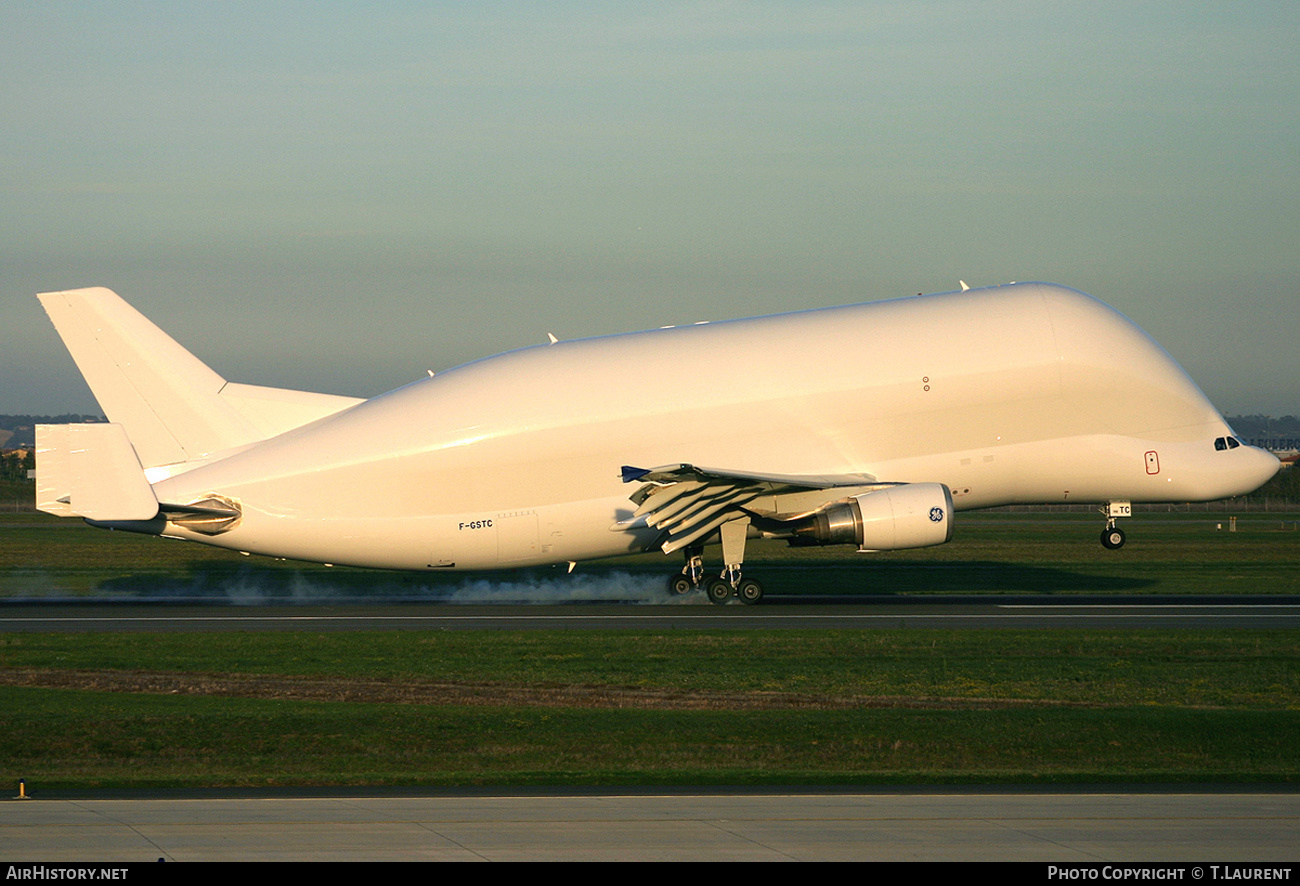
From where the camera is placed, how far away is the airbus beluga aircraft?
33906mm

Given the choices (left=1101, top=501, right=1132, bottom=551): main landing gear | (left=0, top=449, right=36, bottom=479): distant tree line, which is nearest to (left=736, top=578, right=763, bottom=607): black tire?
(left=1101, top=501, right=1132, bottom=551): main landing gear

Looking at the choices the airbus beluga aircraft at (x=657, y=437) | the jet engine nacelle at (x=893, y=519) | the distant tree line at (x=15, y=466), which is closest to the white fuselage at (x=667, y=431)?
the airbus beluga aircraft at (x=657, y=437)

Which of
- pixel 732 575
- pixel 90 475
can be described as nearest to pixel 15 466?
pixel 90 475

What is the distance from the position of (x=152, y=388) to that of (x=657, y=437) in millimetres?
13813

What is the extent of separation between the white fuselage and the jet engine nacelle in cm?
120

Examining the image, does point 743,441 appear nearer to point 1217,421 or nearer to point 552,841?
point 1217,421

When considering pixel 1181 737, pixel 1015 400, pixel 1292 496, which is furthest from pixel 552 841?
pixel 1292 496

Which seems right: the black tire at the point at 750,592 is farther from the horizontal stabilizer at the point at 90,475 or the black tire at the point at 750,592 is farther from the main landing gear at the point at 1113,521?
the horizontal stabilizer at the point at 90,475

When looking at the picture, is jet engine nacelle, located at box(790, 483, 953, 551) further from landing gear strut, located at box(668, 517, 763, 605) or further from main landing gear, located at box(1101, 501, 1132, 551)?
main landing gear, located at box(1101, 501, 1132, 551)

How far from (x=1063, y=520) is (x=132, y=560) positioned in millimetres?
64866

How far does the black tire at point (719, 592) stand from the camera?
35.7m

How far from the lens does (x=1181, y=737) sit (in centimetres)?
1830

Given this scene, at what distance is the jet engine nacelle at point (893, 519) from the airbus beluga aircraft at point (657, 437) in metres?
0.06

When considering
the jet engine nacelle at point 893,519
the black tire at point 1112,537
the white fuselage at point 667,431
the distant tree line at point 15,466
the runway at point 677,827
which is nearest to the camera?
the runway at point 677,827
